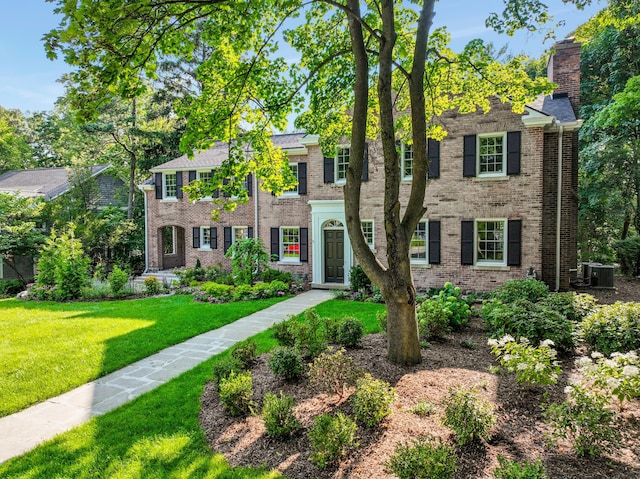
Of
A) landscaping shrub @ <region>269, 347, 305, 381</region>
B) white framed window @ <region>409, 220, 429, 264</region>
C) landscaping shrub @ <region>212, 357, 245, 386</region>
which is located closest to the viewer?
landscaping shrub @ <region>212, 357, 245, 386</region>

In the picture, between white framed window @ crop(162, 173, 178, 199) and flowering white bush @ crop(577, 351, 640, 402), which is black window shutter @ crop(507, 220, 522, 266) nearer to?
flowering white bush @ crop(577, 351, 640, 402)

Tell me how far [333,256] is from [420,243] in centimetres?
339

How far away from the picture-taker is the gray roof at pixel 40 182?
21.4 m

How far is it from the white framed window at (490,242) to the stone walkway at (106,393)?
7800 millimetres

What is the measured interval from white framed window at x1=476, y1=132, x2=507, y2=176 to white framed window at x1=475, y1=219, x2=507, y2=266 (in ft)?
5.33

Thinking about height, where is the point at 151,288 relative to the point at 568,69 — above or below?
below

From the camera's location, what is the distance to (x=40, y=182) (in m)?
24.2

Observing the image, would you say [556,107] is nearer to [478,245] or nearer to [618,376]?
[478,245]

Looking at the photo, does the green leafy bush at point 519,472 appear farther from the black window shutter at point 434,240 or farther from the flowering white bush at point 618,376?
the black window shutter at point 434,240

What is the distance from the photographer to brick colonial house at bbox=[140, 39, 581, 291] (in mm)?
12227

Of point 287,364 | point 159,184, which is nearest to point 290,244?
point 159,184

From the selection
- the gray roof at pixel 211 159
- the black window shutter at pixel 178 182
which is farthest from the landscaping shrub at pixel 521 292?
the black window shutter at pixel 178 182

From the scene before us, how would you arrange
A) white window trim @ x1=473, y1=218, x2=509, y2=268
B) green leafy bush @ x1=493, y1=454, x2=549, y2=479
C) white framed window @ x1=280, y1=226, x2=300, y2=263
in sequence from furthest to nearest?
1. white framed window @ x1=280, y1=226, x2=300, y2=263
2. white window trim @ x1=473, y1=218, x2=509, y2=268
3. green leafy bush @ x1=493, y1=454, x2=549, y2=479

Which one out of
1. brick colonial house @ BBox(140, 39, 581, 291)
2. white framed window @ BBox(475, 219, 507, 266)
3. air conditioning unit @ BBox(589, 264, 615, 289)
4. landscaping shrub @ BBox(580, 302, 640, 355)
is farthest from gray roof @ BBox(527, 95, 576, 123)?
landscaping shrub @ BBox(580, 302, 640, 355)
